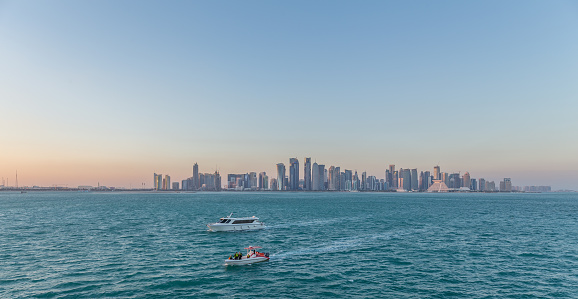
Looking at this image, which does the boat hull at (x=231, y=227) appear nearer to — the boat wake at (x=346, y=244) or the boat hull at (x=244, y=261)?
the boat wake at (x=346, y=244)

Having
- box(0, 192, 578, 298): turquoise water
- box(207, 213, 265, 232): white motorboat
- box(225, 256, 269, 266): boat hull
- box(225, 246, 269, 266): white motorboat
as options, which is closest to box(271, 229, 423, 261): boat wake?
box(0, 192, 578, 298): turquoise water

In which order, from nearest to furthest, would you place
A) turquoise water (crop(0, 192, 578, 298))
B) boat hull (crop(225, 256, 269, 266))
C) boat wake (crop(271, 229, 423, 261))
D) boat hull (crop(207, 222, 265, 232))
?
turquoise water (crop(0, 192, 578, 298)) < boat hull (crop(225, 256, 269, 266)) < boat wake (crop(271, 229, 423, 261)) < boat hull (crop(207, 222, 265, 232))

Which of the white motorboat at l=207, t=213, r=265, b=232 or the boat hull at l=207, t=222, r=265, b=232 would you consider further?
the white motorboat at l=207, t=213, r=265, b=232

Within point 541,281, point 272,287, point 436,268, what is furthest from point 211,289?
point 541,281

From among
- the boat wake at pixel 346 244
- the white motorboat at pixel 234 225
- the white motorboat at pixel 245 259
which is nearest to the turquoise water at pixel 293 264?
the boat wake at pixel 346 244

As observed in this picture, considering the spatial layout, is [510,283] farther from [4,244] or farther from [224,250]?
[4,244]

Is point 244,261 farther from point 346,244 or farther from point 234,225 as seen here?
point 234,225

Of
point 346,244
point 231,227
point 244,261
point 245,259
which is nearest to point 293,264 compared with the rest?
point 245,259

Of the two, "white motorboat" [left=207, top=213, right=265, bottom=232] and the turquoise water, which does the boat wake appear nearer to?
the turquoise water
